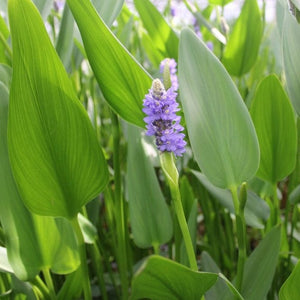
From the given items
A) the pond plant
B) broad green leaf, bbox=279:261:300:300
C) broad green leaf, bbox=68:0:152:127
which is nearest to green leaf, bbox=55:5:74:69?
the pond plant

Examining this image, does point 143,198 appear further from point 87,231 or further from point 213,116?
point 213,116

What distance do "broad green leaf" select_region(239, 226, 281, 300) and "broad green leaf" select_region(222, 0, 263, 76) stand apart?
308 millimetres

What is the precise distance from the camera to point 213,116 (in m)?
0.39

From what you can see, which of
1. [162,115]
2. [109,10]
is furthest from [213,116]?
[109,10]

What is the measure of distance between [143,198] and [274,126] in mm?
168

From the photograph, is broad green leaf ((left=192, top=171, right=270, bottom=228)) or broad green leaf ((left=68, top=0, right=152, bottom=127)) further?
broad green leaf ((left=192, top=171, right=270, bottom=228))

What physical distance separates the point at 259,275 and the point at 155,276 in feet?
0.55

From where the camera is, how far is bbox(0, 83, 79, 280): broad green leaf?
0.45 meters

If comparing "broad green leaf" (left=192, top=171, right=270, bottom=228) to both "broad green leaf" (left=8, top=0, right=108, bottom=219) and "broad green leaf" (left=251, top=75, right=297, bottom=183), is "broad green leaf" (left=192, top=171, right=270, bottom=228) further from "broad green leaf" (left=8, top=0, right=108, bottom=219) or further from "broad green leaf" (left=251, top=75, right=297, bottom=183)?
"broad green leaf" (left=8, top=0, right=108, bottom=219)

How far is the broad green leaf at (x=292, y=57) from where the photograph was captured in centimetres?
45

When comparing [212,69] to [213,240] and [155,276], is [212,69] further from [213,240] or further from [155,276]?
[213,240]

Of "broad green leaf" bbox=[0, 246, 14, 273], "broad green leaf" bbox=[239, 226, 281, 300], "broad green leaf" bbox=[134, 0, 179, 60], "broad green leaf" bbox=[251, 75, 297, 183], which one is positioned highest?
"broad green leaf" bbox=[134, 0, 179, 60]

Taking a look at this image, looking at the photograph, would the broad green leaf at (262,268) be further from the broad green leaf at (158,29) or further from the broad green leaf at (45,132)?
the broad green leaf at (158,29)

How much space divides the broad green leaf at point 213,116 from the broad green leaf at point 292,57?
0.10 m
